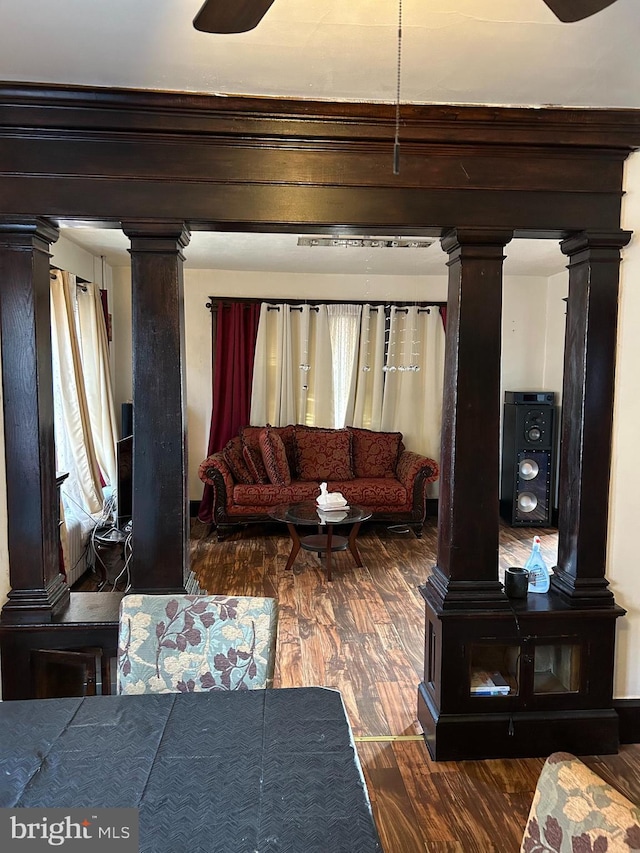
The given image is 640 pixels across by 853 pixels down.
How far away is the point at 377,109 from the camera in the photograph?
2037 millimetres

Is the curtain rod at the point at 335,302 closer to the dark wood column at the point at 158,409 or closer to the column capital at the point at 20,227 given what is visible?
the dark wood column at the point at 158,409

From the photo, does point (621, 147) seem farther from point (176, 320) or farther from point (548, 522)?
point (548, 522)

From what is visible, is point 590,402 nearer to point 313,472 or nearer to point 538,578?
point 538,578

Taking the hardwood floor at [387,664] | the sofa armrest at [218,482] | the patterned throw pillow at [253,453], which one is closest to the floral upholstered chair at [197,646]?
the hardwood floor at [387,664]

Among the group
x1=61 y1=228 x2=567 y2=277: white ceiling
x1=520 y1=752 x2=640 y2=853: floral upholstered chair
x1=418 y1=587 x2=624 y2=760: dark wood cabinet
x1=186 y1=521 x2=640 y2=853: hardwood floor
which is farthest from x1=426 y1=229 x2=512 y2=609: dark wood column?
x1=61 y1=228 x2=567 y2=277: white ceiling

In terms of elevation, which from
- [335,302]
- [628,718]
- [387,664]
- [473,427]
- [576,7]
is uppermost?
[335,302]

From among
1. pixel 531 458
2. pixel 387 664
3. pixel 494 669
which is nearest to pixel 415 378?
pixel 531 458

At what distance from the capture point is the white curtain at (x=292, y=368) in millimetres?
6148

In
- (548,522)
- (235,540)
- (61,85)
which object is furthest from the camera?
(548,522)

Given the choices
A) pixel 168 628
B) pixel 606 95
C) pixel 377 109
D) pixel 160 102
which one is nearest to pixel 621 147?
pixel 606 95

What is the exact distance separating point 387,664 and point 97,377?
343 cm

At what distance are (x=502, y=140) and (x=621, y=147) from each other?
1.50 ft

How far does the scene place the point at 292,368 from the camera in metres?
6.22

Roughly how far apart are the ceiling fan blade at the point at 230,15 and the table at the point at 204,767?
4.88 feet
